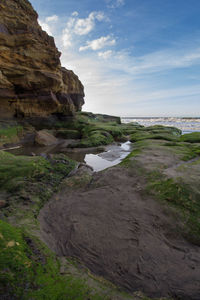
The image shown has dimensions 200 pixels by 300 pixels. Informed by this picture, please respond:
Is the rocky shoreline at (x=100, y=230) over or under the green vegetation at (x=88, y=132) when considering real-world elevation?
under

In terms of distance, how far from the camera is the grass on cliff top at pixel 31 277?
256 cm

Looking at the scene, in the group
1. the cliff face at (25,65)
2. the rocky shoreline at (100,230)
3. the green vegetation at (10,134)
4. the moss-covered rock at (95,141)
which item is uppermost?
the cliff face at (25,65)

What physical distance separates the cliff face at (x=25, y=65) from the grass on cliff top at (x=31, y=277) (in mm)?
21060

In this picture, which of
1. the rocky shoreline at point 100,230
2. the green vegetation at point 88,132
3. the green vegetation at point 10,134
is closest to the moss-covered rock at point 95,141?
the green vegetation at point 88,132

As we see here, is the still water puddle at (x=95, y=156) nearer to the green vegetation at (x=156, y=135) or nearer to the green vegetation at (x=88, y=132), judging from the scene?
the green vegetation at (x=88, y=132)

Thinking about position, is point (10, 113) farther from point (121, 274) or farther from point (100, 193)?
point (121, 274)

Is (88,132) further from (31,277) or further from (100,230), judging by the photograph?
(31,277)

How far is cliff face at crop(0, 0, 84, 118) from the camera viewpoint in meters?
18.9

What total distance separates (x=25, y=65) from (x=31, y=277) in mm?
23680

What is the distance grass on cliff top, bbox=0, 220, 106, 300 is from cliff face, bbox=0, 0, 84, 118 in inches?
829

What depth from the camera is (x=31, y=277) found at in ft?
9.23

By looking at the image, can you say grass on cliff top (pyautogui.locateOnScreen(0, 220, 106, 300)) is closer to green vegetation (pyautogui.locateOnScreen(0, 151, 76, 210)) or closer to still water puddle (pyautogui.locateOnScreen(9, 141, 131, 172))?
green vegetation (pyautogui.locateOnScreen(0, 151, 76, 210))

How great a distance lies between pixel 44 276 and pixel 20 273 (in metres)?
0.44

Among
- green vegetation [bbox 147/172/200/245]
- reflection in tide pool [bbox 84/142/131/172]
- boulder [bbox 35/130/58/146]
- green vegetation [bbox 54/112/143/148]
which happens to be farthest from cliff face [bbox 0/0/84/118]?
green vegetation [bbox 147/172/200/245]
